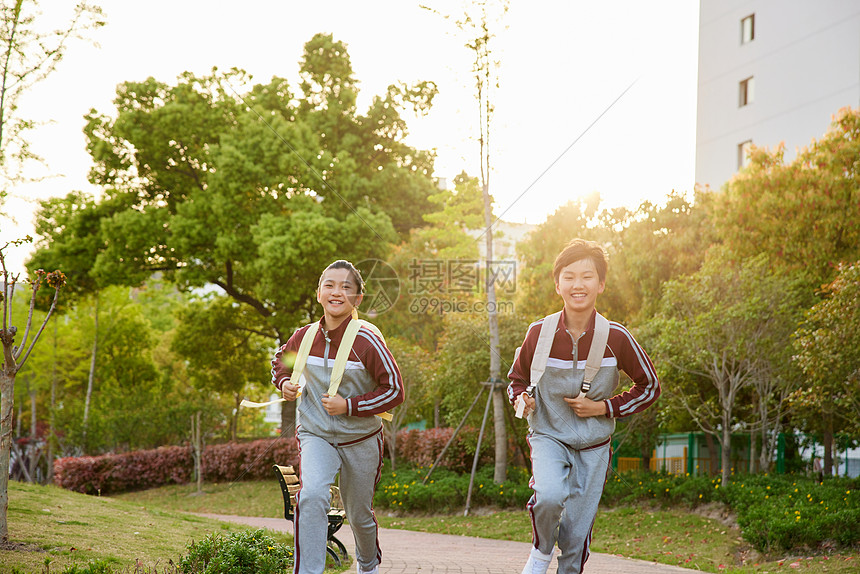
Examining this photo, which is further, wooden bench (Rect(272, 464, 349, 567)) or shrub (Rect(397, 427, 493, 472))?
shrub (Rect(397, 427, 493, 472))

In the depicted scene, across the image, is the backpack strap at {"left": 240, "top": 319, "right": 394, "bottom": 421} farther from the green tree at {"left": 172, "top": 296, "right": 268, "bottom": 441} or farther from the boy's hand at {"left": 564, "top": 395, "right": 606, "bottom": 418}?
the green tree at {"left": 172, "top": 296, "right": 268, "bottom": 441}

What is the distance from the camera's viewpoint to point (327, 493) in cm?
441

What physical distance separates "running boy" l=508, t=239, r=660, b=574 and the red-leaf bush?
1826 centimetres

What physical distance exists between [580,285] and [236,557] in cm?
286

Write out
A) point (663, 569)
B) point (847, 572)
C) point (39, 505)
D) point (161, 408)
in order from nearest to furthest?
point (847, 572) → point (663, 569) → point (39, 505) → point (161, 408)

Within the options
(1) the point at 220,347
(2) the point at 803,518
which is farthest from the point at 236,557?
(1) the point at 220,347

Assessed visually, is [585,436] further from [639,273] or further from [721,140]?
[721,140]

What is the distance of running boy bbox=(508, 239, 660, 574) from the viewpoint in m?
4.31

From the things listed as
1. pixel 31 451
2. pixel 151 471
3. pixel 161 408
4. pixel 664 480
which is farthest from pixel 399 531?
pixel 31 451

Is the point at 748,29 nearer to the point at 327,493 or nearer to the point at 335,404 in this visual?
the point at 335,404

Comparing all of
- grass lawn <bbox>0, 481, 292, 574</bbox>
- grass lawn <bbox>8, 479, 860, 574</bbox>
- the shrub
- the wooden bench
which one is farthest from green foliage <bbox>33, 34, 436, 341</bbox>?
the wooden bench

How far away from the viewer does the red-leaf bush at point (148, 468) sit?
21984mm

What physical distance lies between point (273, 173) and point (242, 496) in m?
9.00

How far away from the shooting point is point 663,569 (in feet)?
26.3
